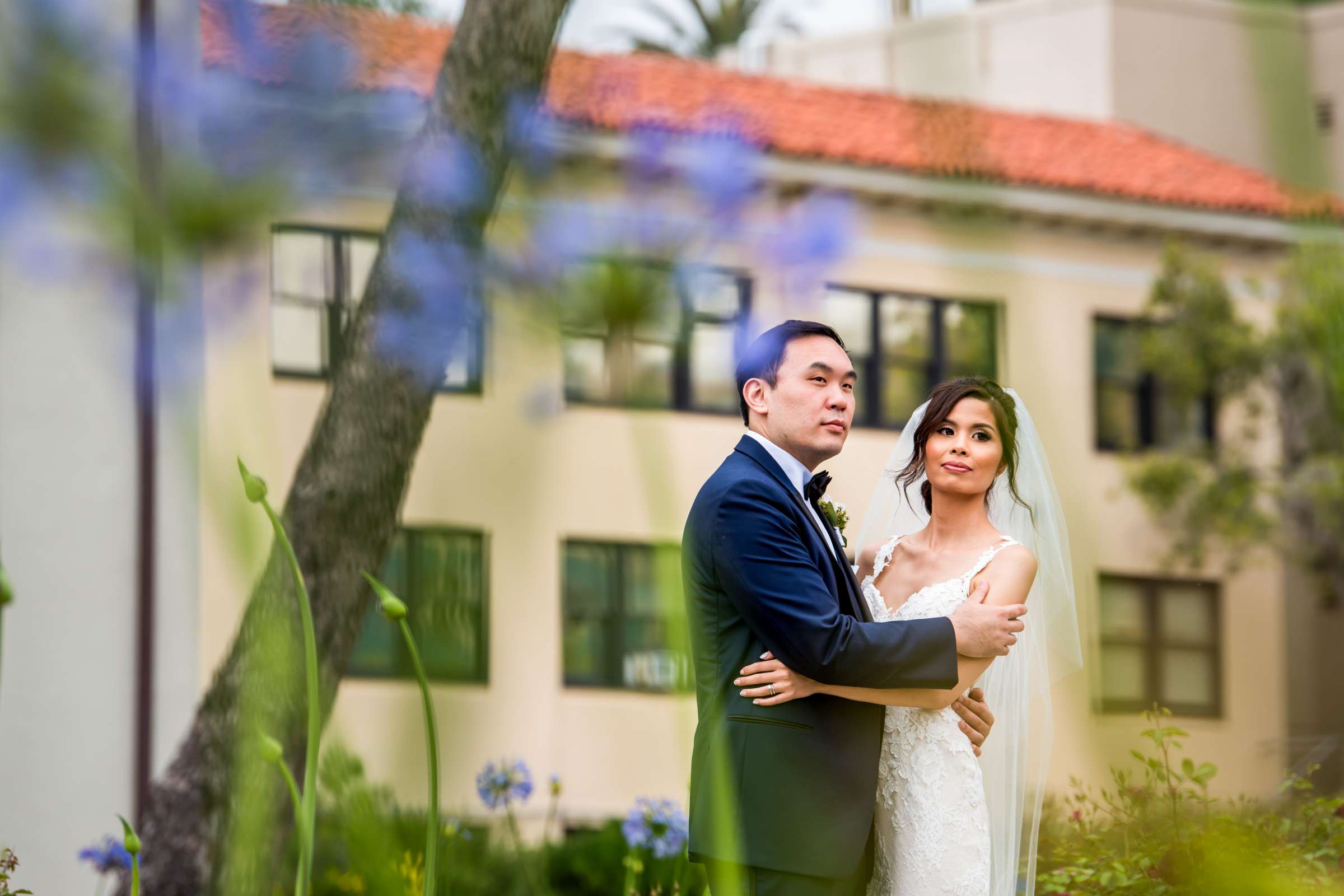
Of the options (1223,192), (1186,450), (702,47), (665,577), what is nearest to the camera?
(665,577)

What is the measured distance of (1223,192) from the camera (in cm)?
1412

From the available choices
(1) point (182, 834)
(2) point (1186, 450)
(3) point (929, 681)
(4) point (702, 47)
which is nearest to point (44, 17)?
(3) point (929, 681)

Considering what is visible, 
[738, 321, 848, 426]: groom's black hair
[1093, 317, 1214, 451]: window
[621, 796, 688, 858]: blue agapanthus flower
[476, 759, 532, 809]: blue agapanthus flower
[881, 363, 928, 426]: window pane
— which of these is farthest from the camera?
[1093, 317, 1214, 451]: window

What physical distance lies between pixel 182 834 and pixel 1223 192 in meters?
12.9

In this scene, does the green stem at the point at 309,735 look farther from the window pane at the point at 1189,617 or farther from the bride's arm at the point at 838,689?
the bride's arm at the point at 838,689

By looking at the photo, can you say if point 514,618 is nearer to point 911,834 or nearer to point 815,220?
point 815,220

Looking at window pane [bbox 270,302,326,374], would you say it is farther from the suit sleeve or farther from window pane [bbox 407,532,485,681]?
the suit sleeve

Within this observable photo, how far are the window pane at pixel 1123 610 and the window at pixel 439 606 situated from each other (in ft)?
0.47

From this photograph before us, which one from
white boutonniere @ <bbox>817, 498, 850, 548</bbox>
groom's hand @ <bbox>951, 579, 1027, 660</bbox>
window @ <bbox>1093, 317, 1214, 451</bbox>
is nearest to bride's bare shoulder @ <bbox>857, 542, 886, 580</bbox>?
white boutonniere @ <bbox>817, 498, 850, 548</bbox>

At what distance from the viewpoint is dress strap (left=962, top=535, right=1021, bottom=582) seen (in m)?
1.84

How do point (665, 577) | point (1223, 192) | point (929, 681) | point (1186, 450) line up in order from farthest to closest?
point (1223, 192), point (1186, 450), point (929, 681), point (665, 577)

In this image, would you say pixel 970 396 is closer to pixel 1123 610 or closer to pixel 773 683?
pixel 773 683

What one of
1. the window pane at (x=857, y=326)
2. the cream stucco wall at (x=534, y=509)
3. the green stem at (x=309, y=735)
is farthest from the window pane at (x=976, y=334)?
the window pane at (x=857, y=326)

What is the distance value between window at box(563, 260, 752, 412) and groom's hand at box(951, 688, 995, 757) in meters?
1.36
